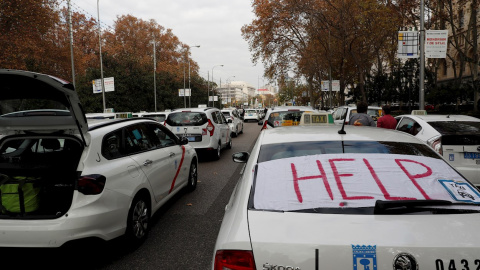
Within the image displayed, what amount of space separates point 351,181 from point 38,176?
3.36 metres

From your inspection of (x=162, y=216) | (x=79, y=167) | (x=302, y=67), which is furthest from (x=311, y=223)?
(x=302, y=67)

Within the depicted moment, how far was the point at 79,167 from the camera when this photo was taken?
3.61 meters

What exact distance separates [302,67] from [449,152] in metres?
41.1

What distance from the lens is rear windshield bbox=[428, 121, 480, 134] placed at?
20.2ft

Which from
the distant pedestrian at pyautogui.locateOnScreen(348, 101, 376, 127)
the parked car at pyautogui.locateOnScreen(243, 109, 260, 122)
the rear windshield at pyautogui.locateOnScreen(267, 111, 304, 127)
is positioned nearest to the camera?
the distant pedestrian at pyautogui.locateOnScreen(348, 101, 376, 127)

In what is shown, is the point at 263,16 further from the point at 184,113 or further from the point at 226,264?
the point at 226,264

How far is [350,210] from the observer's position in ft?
6.80

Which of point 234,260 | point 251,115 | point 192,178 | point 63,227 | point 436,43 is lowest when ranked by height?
point 192,178

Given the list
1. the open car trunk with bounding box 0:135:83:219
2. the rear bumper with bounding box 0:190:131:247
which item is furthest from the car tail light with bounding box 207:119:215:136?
the rear bumper with bounding box 0:190:131:247

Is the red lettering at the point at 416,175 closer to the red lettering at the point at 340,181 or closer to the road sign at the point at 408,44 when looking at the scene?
the red lettering at the point at 340,181

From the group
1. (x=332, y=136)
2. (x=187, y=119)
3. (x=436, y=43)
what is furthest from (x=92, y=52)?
(x=332, y=136)

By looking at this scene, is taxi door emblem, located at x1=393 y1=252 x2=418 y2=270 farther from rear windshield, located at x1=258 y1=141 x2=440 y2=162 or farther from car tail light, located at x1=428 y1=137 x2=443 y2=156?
car tail light, located at x1=428 y1=137 x2=443 y2=156

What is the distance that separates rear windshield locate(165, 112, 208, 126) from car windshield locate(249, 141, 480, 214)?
814cm

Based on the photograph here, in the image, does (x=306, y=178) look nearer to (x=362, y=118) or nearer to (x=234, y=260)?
(x=234, y=260)
